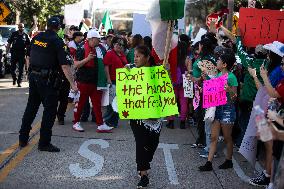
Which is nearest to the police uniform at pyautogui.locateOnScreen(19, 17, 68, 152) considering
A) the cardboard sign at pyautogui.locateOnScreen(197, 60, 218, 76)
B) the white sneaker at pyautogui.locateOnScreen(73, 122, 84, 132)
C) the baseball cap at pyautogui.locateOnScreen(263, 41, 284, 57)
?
the white sneaker at pyautogui.locateOnScreen(73, 122, 84, 132)

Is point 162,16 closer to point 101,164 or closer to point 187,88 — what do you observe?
point 101,164

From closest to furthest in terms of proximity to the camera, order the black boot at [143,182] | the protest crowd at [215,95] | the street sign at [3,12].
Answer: the protest crowd at [215,95] → the black boot at [143,182] → the street sign at [3,12]

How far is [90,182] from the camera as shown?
21.2 ft

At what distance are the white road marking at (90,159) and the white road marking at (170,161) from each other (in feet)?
2.95

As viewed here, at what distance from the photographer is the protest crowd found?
577cm

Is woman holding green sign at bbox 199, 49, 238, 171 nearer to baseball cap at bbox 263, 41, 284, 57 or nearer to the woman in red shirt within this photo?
baseball cap at bbox 263, 41, 284, 57

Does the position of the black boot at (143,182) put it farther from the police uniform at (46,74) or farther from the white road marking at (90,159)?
the police uniform at (46,74)

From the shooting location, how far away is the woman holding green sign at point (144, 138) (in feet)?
20.9

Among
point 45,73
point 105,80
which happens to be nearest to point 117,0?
point 105,80

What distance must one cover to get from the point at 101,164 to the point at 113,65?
3155 millimetres

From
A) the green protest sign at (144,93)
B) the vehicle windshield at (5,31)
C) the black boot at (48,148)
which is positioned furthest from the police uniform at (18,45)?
the green protest sign at (144,93)

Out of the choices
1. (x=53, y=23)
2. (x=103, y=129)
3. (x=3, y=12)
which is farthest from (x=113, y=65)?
(x=3, y=12)

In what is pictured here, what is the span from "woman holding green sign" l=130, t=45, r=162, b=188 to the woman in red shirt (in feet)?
11.5

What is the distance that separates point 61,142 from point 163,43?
9.30 feet
